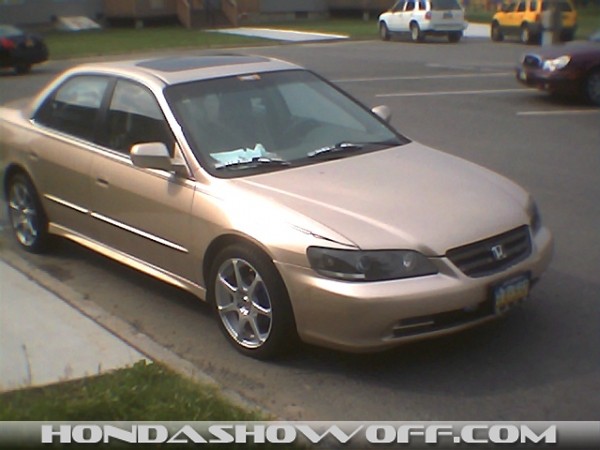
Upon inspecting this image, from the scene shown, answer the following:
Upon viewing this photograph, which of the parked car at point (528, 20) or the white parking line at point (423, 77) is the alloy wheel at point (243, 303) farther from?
the parked car at point (528, 20)

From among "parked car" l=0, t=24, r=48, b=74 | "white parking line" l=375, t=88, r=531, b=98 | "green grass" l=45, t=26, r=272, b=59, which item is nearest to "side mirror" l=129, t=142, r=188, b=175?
"white parking line" l=375, t=88, r=531, b=98

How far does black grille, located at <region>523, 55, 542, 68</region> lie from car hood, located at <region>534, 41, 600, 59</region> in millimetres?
90

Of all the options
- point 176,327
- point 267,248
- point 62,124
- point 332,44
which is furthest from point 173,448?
point 332,44

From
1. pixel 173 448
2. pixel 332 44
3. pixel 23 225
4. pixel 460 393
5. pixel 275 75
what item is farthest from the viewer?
pixel 332 44

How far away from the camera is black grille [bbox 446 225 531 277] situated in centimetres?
516

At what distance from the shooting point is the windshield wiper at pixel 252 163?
19.5ft

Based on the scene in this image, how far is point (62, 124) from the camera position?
734 centimetres

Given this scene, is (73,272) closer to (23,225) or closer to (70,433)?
(23,225)

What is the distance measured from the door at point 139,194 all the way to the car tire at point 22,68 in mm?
18882

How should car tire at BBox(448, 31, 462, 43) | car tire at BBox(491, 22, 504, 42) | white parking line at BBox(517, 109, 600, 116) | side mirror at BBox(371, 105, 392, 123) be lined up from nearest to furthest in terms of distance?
side mirror at BBox(371, 105, 392, 123)
white parking line at BBox(517, 109, 600, 116)
car tire at BBox(491, 22, 504, 42)
car tire at BBox(448, 31, 462, 43)

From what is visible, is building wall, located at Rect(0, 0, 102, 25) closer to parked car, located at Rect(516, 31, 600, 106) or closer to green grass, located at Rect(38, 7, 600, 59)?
green grass, located at Rect(38, 7, 600, 59)

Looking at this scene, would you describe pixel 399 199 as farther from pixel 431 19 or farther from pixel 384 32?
pixel 384 32

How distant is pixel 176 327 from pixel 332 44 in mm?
28988

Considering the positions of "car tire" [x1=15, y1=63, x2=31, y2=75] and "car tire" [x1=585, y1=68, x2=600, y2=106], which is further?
"car tire" [x1=15, y1=63, x2=31, y2=75]
